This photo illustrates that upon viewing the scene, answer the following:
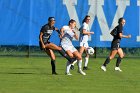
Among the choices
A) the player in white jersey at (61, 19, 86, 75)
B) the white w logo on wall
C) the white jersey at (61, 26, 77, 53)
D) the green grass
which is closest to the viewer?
the green grass

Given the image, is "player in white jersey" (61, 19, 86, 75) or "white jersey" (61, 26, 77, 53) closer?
"player in white jersey" (61, 19, 86, 75)

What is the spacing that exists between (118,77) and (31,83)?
147 inches

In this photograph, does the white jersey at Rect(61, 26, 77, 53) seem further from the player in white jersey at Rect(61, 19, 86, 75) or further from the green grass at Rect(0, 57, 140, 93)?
the green grass at Rect(0, 57, 140, 93)

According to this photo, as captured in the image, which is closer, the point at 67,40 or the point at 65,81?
the point at 65,81

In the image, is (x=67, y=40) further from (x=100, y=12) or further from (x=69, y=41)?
(x=100, y=12)

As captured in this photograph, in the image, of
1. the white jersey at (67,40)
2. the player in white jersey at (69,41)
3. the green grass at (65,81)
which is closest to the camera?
the green grass at (65,81)

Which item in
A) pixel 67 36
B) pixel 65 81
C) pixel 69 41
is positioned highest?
pixel 67 36

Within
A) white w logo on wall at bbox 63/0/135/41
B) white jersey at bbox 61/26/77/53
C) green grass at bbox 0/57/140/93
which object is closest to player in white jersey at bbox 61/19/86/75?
white jersey at bbox 61/26/77/53

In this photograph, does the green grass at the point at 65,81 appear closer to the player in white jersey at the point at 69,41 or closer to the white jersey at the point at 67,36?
the player in white jersey at the point at 69,41

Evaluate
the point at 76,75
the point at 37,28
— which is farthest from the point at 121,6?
the point at 76,75

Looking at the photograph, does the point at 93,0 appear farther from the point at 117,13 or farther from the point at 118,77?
the point at 118,77

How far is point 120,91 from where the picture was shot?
1464 centimetres

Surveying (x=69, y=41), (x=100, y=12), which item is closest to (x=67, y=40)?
(x=69, y=41)

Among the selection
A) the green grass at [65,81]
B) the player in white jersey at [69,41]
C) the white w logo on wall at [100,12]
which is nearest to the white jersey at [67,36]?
the player in white jersey at [69,41]
